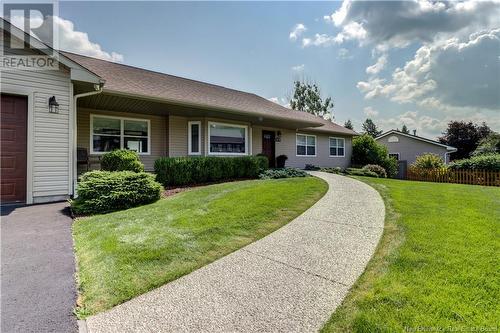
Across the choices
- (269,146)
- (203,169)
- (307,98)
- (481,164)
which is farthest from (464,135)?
(203,169)

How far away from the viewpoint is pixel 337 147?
67.5ft

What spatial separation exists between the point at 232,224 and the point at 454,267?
10.7 feet

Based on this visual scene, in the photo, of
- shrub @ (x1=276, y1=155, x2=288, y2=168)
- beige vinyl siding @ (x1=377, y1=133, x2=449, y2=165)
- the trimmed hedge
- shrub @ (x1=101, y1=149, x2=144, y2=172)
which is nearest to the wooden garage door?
shrub @ (x1=101, y1=149, x2=144, y2=172)

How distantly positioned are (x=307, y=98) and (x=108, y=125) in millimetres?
32286

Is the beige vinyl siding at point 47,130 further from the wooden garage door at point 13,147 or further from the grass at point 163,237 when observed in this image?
the grass at point 163,237

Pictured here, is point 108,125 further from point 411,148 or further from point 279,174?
point 411,148

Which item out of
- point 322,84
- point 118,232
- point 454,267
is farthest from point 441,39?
point 322,84

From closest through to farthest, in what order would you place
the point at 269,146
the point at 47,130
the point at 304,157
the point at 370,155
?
the point at 47,130 → the point at 269,146 → the point at 304,157 → the point at 370,155

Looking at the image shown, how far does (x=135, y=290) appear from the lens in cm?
290

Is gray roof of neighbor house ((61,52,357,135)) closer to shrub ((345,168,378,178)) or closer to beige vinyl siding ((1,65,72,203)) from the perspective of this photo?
beige vinyl siding ((1,65,72,203))

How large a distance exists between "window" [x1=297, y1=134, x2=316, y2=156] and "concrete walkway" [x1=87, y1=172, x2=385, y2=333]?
13811 millimetres

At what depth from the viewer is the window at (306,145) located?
18188 mm

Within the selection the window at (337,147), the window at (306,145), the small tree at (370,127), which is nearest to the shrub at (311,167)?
the window at (306,145)

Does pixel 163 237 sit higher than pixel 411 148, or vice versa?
pixel 411 148
